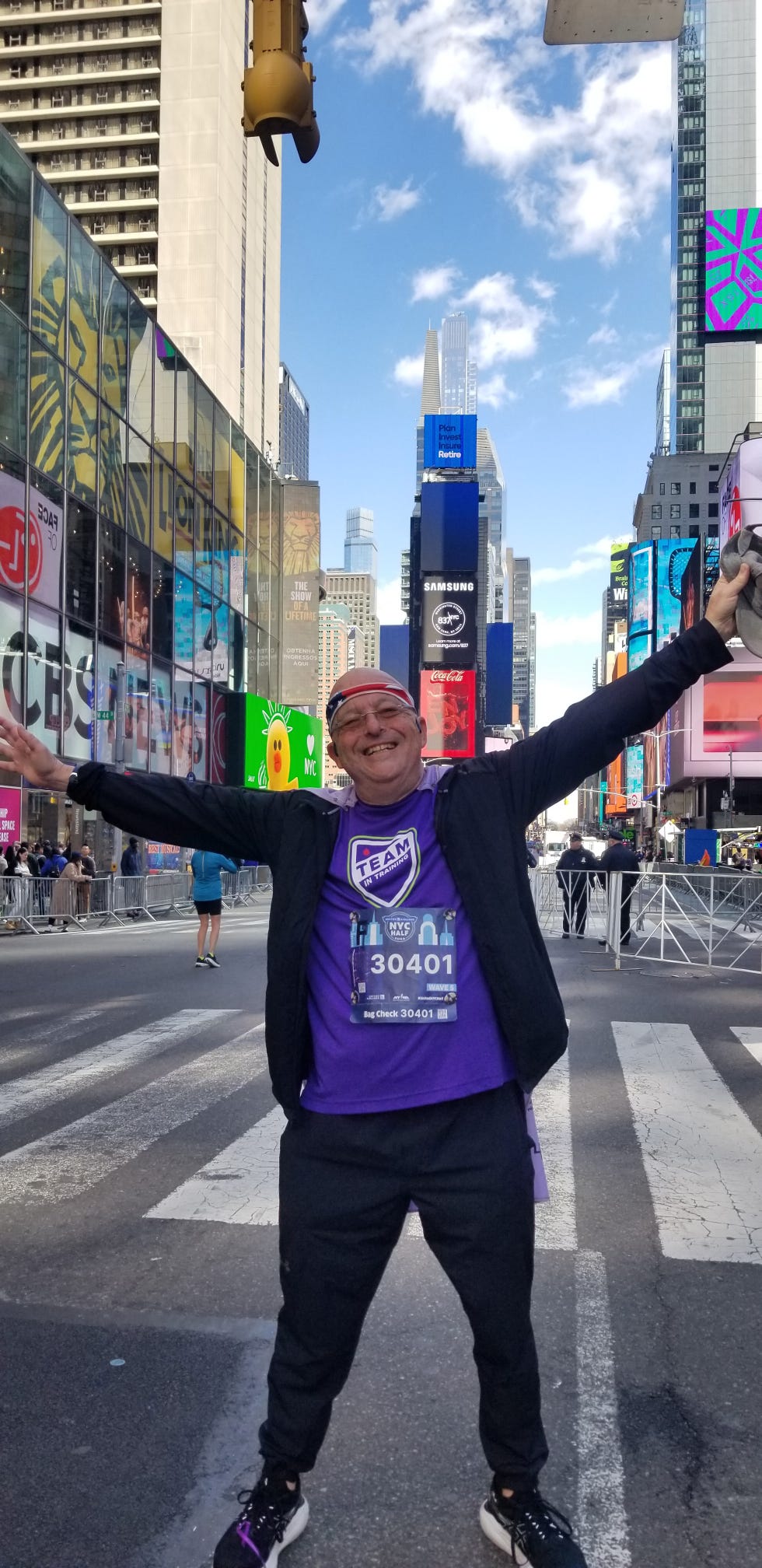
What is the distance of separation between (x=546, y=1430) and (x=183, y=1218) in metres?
2.18

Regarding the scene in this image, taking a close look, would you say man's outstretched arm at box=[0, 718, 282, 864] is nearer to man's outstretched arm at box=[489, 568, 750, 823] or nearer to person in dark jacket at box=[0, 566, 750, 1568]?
person in dark jacket at box=[0, 566, 750, 1568]

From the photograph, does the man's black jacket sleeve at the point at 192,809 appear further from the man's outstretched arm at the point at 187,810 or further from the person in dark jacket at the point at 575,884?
the person in dark jacket at the point at 575,884

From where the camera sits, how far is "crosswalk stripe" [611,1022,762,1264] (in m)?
4.75

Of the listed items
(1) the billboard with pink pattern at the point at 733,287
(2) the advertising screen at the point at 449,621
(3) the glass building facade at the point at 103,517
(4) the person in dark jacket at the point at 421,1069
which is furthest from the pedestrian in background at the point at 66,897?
(2) the advertising screen at the point at 449,621

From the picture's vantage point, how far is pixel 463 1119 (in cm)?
265

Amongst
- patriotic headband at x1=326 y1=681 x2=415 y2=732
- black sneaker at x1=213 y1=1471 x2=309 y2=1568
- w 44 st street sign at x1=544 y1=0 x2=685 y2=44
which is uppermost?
w 44 st street sign at x1=544 y1=0 x2=685 y2=44

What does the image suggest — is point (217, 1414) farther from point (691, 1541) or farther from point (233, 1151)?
point (233, 1151)

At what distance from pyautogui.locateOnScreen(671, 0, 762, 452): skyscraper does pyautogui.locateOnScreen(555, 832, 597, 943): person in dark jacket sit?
404 ft

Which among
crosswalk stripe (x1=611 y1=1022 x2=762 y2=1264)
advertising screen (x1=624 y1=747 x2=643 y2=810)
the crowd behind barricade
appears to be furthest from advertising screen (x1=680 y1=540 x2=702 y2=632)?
crosswalk stripe (x1=611 y1=1022 x2=762 y2=1264)

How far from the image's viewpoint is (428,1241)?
267 centimetres

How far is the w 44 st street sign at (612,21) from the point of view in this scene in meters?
4.71

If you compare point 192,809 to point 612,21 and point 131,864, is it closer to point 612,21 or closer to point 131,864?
point 612,21

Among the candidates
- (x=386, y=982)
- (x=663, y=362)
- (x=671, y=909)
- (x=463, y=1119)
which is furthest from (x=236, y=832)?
(x=663, y=362)

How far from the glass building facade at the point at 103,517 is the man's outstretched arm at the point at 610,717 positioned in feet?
76.8
